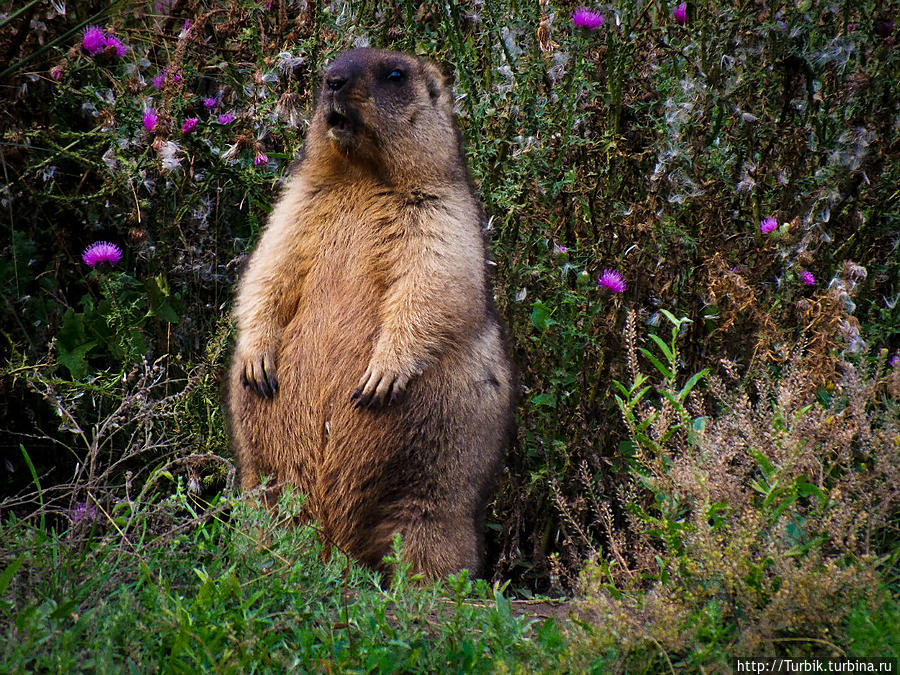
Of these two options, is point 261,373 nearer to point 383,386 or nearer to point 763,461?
point 383,386

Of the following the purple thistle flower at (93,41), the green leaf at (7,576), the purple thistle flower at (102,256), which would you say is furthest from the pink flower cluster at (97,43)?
the green leaf at (7,576)

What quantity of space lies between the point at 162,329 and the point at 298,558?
2370 millimetres

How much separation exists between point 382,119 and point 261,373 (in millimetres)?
1318

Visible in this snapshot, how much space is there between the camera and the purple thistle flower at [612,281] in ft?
14.7

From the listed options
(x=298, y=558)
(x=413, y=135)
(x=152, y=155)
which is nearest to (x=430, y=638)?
(x=298, y=558)

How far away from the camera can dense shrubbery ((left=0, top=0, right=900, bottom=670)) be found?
15.0 ft

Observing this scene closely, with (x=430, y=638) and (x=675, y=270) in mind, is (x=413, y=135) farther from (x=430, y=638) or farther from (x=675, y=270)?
(x=430, y=638)

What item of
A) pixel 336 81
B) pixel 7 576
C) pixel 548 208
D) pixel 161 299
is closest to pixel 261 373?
pixel 161 299

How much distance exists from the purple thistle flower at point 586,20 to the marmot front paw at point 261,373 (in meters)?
2.21

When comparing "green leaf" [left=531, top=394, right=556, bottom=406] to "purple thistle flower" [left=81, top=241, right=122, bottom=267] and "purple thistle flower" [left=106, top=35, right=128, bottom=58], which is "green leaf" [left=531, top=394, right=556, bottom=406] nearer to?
"purple thistle flower" [left=81, top=241, right=122, bottom=267]

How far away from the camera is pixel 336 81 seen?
412 centimetres

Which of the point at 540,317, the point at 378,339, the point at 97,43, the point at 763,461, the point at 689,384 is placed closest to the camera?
the point at 763,461

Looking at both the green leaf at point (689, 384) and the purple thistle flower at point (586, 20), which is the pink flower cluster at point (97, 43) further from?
the green leaf at point (689, 384)

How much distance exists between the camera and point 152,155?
509 centimetres
